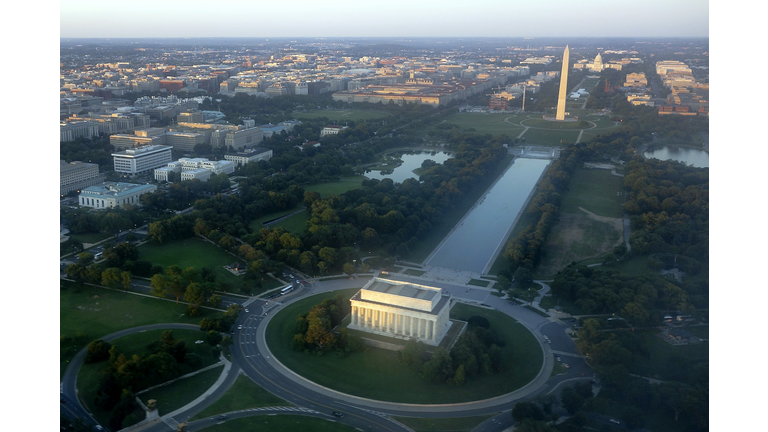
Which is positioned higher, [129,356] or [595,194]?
[595,194]

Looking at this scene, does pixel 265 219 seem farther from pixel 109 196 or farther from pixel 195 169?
pixel 195 169

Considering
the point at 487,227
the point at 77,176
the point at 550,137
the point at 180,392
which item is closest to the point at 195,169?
the point at 77,176

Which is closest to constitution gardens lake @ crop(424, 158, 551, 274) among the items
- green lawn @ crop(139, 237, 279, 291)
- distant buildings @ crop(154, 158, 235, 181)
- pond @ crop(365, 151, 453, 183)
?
pond @ crop(365, 151, 453, 183)

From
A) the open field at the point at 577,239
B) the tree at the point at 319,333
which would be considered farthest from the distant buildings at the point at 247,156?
the tree at the point at 319,333

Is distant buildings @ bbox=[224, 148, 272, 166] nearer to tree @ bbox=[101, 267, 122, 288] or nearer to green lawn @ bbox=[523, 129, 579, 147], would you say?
tree @ bbox=[101, 267, 122, 288]

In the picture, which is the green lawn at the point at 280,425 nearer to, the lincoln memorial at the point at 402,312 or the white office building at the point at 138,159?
the lincoln memorial at the point at 402,312

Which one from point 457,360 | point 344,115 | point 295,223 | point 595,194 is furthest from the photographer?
point 344,115
